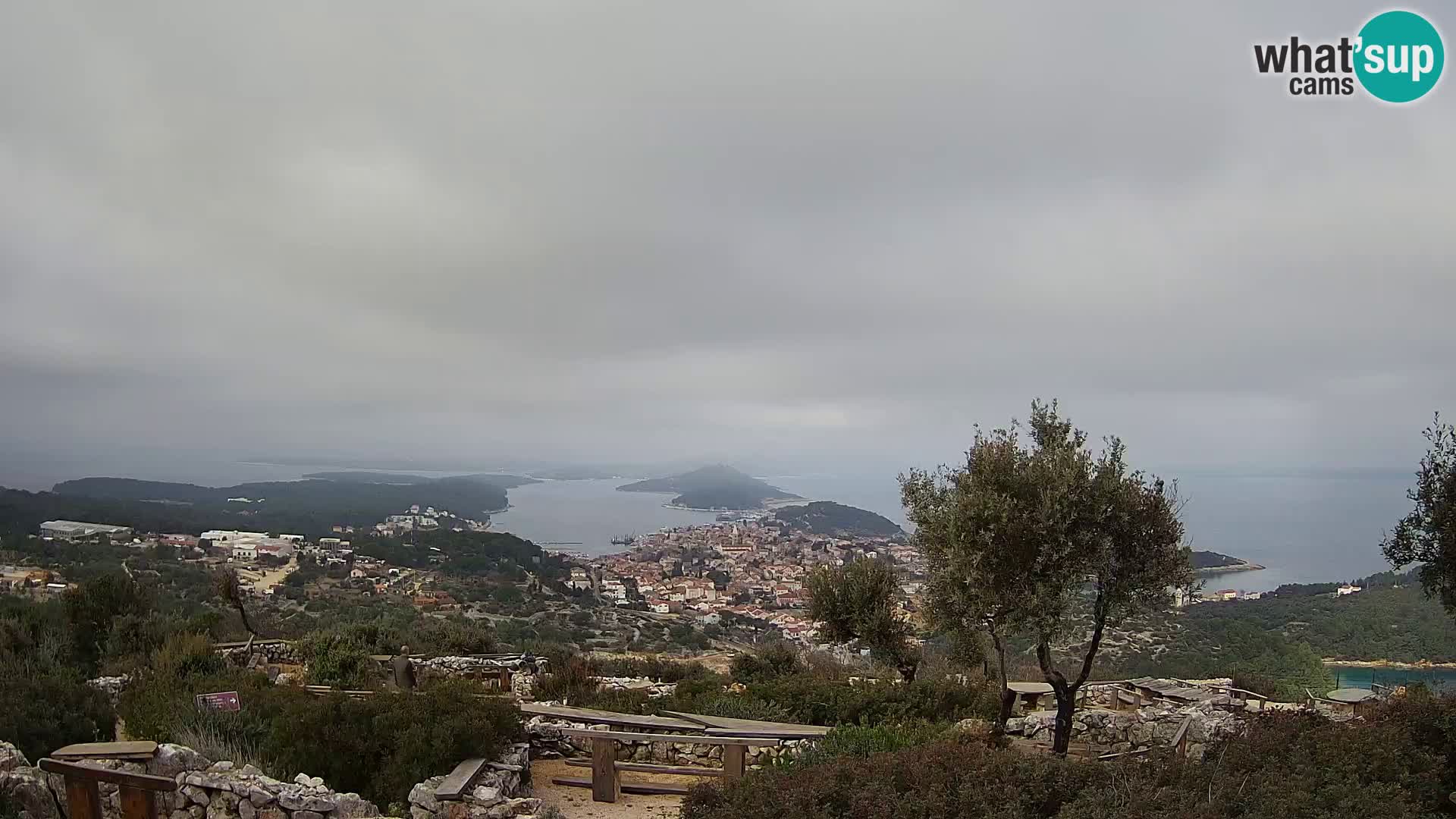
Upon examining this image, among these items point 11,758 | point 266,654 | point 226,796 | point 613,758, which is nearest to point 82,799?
point 226,796

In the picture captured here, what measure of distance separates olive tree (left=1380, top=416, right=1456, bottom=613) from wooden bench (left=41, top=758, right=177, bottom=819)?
12253mm

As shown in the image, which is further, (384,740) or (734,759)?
(734,759)

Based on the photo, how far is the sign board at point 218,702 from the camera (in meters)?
7.99

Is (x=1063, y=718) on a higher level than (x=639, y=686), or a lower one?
higher

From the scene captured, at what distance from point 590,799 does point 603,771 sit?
1.33ft

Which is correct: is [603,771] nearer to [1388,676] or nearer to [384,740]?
[384,740]

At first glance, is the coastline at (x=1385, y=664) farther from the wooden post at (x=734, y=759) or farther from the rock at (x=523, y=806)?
the rock at (x=523, y=806)

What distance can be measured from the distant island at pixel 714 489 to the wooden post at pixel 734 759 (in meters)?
79.5

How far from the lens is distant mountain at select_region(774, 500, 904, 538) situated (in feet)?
176

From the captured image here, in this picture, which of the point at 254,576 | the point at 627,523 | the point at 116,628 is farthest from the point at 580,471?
the point at 116,628

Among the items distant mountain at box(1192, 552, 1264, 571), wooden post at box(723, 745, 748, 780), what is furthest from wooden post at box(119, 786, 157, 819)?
distant mountain at box(1192, 552, 1264, 571)

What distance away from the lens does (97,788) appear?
5859 millimetres

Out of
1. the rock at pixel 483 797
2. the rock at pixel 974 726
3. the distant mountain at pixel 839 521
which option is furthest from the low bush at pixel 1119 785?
the distant mountain at pixel 839 521

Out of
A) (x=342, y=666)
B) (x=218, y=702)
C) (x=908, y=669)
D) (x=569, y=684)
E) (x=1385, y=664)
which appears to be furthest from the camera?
(x=1385, y=664)
